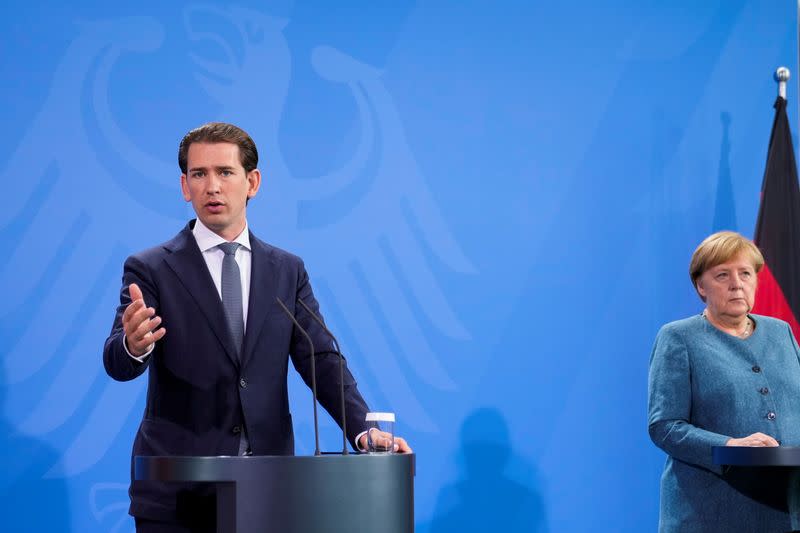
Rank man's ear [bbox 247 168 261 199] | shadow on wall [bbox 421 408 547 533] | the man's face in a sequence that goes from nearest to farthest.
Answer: the man's face
man's ear [bbox 247 168 261 199]
shadow on wall [bbox 421 408 547 533]

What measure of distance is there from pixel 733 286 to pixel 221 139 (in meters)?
1.62

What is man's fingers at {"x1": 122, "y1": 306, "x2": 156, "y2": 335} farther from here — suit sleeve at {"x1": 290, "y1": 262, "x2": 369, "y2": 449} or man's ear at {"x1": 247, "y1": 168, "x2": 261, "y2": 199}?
man's ear at {"x1": 247, "y1": 168, "x2": 261, "y2": 199}

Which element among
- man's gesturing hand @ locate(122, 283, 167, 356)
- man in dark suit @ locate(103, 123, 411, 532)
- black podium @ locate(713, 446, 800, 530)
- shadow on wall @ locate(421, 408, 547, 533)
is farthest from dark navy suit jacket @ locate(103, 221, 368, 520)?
shadow on wall @ locate(421, 408, 547, 533)

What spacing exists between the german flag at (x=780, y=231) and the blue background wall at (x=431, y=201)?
6.6 inches

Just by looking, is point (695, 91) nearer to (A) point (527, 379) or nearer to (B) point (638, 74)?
(B) point (638, 74)

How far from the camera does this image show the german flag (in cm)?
442

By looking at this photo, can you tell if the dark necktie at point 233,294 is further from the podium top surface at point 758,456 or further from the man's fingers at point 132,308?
the podium top surface at point 758,456

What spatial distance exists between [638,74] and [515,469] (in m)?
1.87

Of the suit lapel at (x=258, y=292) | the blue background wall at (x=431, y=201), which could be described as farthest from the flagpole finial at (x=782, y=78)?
the suit lapel at (x=258, y=292)

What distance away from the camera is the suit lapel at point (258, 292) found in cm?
249

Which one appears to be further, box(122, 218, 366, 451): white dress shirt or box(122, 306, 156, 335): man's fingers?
box(122, 218, 366, 451): white dress shirt

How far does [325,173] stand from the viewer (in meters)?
3.99

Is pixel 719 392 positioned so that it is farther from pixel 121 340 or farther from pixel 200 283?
pixel 121 340

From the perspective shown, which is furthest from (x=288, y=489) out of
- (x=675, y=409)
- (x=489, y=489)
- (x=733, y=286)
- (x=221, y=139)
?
(x=489, y=489)
